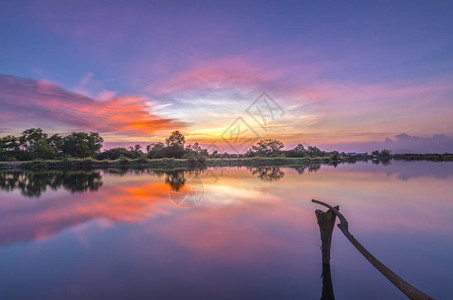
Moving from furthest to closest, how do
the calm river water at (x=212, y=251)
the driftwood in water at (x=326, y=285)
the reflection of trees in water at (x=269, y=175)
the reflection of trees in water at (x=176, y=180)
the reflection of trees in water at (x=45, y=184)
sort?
the reflection of trees in water at (x=269, y=175) → the reflection of trees in water at (x=176, y=180) → the reflection of trees in water at (x=45, y=184) → the calm river water at (x=212, y=251) → the driftwood in water at (x=326, y=285)

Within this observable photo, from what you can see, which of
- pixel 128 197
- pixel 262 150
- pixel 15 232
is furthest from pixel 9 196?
pixel 262 150

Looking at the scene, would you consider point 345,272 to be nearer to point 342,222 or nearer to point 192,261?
point 342,222

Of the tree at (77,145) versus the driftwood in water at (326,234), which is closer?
the driftwood in water at (326,234)

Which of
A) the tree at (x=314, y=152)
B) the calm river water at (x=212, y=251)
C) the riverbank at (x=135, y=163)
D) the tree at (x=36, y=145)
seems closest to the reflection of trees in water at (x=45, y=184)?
the calm river water at (x=212, y=251)

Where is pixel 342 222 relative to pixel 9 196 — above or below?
above

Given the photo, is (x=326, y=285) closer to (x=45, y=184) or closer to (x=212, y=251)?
(x=212, y=251)

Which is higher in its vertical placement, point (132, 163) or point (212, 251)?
point (132, 163)

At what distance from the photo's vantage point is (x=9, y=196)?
11.4 metres

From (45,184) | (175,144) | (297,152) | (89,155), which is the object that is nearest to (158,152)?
(175,144)

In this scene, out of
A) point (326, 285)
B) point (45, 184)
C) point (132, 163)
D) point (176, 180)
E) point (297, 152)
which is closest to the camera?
point (326, 285)

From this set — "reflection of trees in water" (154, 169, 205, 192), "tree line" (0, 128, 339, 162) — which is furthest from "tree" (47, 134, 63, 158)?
"reflection of trees in water" (154, 169, 205, 192)

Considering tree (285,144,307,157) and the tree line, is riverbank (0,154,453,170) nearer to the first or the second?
the tree line

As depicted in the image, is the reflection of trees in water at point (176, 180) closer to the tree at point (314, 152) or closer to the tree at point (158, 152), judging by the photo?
the tree at point (158, 152)

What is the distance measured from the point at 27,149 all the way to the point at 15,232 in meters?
48.7
